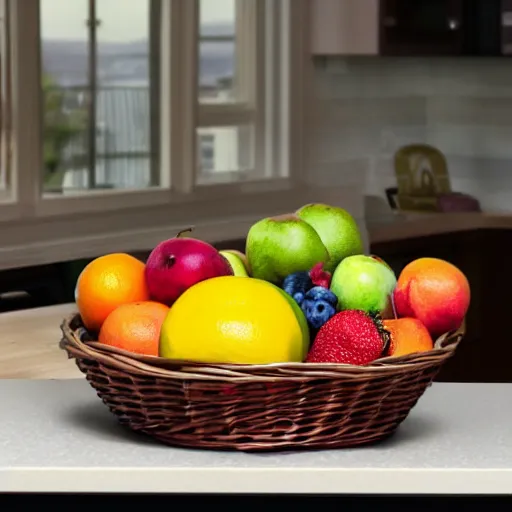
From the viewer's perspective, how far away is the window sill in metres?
3.54

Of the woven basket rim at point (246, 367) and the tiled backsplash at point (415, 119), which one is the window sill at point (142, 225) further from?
the woven basket rim at point (246, 367)

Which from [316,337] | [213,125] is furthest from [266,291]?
[213,125]

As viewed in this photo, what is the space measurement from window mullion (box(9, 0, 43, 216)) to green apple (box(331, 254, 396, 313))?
2.34 meters

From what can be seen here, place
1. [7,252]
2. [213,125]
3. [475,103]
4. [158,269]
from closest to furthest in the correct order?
[158,269] < [7,252] < [213,125] < [475,103]

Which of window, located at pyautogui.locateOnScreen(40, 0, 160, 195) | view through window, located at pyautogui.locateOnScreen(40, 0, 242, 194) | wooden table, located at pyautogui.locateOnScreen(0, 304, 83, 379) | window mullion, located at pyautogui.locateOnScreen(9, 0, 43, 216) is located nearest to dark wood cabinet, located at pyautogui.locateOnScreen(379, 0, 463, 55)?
view through window, located at pyautogui.locateOnScreen(40, 0, 242, 194)

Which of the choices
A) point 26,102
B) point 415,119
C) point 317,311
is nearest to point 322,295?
point 317,311

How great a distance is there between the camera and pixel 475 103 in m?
4.61

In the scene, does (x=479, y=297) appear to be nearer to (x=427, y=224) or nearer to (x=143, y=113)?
(x=427, y=224)

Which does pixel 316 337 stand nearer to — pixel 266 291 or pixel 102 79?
pixel 266 291

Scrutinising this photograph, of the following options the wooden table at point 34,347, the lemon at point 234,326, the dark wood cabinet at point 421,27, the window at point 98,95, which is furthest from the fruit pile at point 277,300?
the dark wood cabinet at point 421,27

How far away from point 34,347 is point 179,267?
2.41 feet

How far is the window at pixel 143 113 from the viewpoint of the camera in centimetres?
353

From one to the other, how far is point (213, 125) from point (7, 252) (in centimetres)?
96

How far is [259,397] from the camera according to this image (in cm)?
113
